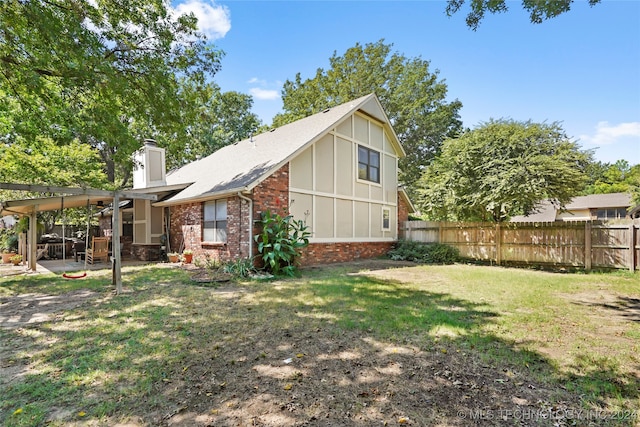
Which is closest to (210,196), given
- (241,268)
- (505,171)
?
(241,268)

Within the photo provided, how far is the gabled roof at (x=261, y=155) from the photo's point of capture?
1038cm

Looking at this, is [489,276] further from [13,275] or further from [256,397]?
[13,275]

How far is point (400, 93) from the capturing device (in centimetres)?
2664

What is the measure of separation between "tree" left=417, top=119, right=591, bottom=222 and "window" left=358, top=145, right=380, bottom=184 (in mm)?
2597

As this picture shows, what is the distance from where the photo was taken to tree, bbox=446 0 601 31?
4863mm

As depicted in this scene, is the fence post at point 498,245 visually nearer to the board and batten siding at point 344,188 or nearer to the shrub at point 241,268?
the board and batten siding at point 344,188

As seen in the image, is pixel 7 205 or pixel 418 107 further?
pixel 418 107

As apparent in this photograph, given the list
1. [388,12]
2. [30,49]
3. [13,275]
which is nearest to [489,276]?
[388,12]

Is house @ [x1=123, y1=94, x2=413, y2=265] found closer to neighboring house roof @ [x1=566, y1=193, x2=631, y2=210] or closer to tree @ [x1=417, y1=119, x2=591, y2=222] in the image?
tree @ [x1=417, y1=119, x2=591, y2=222]

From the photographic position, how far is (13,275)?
30.9 feet

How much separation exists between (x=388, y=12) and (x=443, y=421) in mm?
10308

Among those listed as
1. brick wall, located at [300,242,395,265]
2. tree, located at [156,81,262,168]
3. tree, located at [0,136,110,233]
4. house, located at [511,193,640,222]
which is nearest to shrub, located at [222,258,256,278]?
brick wall, located at [300,242,395,265]

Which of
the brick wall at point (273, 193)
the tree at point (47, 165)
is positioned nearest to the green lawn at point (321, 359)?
the brick wall at point (273, 193)

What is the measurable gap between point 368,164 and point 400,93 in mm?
15835
